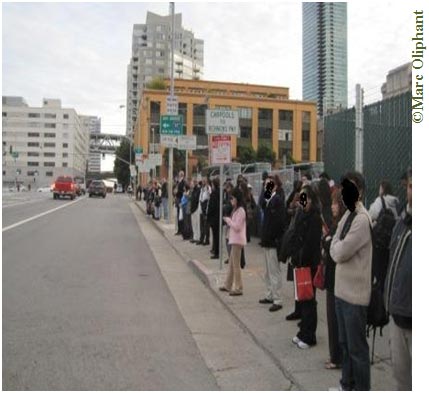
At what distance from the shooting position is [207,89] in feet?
348

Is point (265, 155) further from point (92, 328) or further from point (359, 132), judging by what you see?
point (92, 328)

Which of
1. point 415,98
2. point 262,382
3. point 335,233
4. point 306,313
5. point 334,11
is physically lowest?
point 262,382

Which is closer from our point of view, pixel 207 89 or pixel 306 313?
pixel 306 313

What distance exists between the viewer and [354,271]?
4.45m

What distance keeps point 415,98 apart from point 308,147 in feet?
337

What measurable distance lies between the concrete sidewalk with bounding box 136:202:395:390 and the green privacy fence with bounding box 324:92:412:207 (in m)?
2.13

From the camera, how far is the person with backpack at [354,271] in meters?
4.39

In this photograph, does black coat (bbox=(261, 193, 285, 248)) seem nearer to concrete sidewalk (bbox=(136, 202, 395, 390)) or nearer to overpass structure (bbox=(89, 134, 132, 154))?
concrete sidewalk (bbox=(136, 202, 395, 390))

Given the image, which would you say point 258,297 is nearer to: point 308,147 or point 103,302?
point 103,302

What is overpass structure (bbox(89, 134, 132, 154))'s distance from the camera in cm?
14562

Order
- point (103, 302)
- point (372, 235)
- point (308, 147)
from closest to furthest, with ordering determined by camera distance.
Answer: point (372, 235)
point (103, 302)
point (308, 147)

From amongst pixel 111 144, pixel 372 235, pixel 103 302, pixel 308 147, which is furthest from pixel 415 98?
pixel 111 144

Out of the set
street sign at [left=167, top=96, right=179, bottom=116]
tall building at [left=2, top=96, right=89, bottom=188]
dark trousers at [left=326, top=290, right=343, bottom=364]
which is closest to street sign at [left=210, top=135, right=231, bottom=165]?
dark trousers at [left=326, top=290, right=343, bottom=364]

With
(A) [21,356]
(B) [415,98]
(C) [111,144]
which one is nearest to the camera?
A: (B) [415,98]
